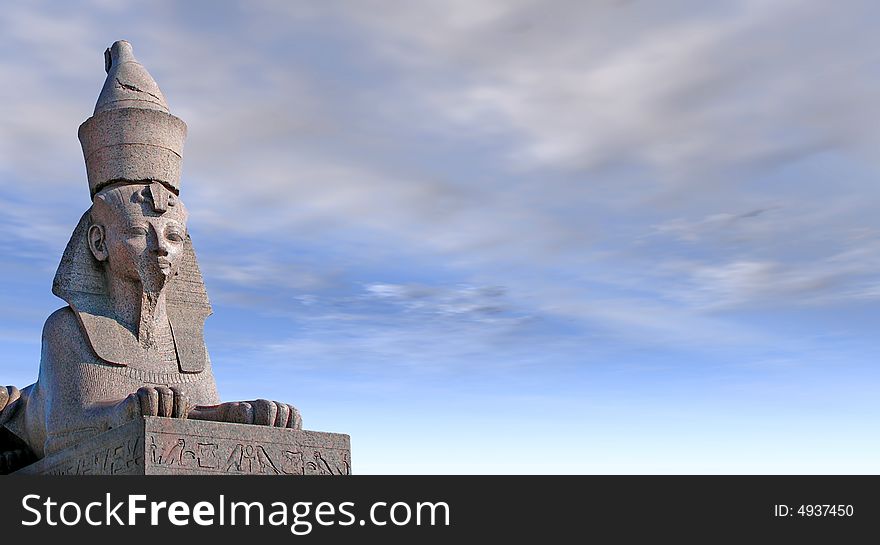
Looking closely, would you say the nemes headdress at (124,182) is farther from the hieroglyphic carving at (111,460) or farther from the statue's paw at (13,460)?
the statue's paw at (13,460)

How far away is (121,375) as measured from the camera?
8227 mm

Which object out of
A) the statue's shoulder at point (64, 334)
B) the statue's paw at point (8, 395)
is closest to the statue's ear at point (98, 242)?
the statue's shoulder at point (64, 334)

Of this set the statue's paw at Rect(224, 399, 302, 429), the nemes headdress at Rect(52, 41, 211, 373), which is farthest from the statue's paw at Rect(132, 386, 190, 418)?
the nemes headdress at Rect(52, 41, 211, 373)

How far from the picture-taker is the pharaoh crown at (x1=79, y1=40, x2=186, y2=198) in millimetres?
8695

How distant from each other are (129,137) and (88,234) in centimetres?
80

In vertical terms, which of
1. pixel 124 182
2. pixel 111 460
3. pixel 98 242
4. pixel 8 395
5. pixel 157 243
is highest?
pixel 124 182

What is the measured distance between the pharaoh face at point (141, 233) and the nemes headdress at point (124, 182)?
149mm

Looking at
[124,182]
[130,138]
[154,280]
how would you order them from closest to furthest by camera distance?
[154,280]
[124,182]
[130,138]

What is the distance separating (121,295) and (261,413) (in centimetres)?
179

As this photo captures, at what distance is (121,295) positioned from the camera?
858cm

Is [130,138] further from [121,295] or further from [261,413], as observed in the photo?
[261,413]

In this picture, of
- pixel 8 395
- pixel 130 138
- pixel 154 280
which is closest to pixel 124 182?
pixel 130 138
